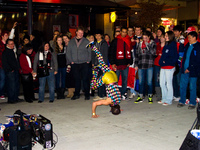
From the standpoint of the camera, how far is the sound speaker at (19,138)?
4.36 m

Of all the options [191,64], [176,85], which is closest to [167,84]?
[176,85]

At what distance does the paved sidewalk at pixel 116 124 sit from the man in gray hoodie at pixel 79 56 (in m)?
0.79

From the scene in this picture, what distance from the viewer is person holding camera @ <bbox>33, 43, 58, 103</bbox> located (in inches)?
332

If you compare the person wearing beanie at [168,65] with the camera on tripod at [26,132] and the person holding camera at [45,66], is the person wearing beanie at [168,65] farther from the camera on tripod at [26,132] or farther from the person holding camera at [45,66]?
the camera on tripod at [26,132]

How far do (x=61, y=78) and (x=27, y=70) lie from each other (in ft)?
4.01

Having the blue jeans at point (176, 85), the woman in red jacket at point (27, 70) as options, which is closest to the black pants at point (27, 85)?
the woman in red jacket at point (27, 70)

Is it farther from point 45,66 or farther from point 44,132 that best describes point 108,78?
point 45,66

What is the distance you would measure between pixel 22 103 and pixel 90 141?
13.0 ft

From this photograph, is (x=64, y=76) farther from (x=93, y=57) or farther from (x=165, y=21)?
(x=165, y=21)

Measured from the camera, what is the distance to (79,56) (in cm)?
875


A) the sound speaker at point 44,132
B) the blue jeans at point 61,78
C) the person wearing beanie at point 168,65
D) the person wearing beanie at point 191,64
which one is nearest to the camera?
the sound speaker at point 44,132

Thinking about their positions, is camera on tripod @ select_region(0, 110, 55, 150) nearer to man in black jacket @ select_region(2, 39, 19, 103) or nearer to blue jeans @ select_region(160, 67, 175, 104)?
man in black jacket @ select_region(2, 39, 19, 103)

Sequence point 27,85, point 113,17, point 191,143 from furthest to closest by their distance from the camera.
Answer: point 113,17 → point 27,85 → point 191,143

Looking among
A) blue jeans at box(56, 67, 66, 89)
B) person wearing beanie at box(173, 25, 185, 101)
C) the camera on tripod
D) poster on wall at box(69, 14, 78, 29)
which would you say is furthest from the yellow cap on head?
poster on wall at box(69, 14, 78, 29)
